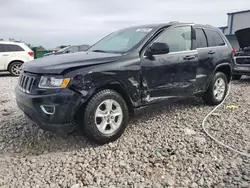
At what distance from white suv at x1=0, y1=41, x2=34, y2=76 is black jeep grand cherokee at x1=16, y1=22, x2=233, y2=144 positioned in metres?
7.45

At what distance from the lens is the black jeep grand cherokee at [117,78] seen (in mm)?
2922

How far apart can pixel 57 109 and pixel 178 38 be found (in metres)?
2.48

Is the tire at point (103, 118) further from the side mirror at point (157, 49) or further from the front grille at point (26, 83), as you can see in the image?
the side mirror at point (157, 49)

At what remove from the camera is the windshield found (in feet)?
12.3

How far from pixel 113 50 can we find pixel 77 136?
4.93ft

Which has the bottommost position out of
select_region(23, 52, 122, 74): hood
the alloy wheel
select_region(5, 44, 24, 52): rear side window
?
the alloy wheel

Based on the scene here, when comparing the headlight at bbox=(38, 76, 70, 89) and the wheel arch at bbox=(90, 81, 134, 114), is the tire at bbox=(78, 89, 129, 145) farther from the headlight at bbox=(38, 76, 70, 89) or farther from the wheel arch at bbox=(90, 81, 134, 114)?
the headlight at bbox=(38, 76, 70, 89)

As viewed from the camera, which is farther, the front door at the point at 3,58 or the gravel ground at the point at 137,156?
the front door at the point at 3,58

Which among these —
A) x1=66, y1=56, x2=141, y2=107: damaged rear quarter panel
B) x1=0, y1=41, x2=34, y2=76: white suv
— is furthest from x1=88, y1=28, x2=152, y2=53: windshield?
x1=0, y1=41, x2=34, y2=76: white suv

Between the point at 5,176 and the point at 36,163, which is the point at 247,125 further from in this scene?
the point at 5,176

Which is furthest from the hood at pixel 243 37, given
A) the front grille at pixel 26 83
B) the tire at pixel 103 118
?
the front grille at pixel 26 83

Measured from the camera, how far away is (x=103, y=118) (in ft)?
10.7

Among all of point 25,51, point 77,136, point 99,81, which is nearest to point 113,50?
point 99,81

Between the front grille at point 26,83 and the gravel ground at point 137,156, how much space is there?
805 mm
